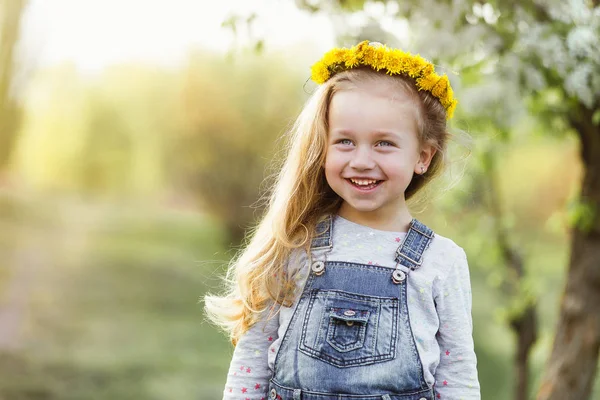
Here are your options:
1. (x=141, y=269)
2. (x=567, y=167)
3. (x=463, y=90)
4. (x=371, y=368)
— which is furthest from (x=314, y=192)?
(x=567, y=167)

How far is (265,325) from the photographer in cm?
161

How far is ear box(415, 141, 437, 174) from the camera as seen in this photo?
1653 mm

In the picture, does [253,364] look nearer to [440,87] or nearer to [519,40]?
[440,87]

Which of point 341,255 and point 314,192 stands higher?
point 314,192

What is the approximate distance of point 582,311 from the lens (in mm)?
3168

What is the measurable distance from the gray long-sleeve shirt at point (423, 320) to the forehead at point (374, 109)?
0.77ft

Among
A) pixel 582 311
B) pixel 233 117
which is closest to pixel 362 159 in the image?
pixel 582 311

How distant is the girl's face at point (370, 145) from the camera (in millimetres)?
1545

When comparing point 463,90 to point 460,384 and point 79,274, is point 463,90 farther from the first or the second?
point 79,274

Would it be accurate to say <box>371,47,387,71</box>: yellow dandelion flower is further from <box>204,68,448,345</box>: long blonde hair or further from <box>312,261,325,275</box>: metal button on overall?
<box>312,261,325,275</box>: metal button on overall

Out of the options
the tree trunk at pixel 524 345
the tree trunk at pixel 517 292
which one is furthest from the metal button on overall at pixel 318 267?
the tree trunk at pixel 524 345

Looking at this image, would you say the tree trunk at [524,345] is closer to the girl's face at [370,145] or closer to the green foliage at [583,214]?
the green foliage at [583,214]

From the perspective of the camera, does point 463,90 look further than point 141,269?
No

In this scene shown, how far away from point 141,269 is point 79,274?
768 mm
